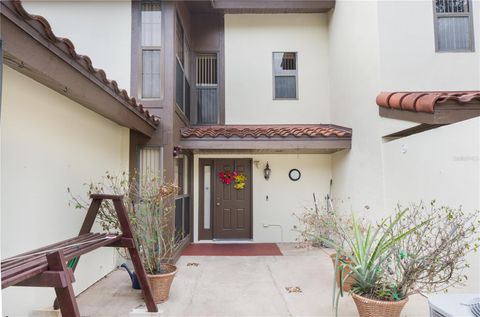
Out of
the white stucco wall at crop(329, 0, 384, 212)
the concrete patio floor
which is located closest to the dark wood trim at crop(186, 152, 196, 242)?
the concrete patio floor

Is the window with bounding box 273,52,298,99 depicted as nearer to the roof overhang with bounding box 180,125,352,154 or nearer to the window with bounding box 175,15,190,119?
the roof overhang with bounding box 180,125,352,154

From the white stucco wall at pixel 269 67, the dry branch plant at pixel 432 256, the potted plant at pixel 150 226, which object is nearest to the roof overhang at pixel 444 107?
the dry branch plant at pixel 432 256

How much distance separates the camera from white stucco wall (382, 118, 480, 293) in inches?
139

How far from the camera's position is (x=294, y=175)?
332 inches

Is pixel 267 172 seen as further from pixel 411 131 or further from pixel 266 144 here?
pixel 411 131

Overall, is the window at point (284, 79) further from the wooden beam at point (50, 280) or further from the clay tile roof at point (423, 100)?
the wooden beam at point (50, 280)

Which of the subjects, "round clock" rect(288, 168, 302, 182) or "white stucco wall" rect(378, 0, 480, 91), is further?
"round clock" rect(288, 168, 302, 182)

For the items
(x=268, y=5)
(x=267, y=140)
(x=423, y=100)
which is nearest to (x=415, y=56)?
(x=423, y=100)

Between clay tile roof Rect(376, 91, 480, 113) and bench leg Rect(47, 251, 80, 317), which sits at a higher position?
clay tile roof Rect(376, 91, 480, 113)

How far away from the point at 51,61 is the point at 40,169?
5.39 feet

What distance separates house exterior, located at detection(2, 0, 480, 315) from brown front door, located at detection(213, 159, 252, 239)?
0.03m

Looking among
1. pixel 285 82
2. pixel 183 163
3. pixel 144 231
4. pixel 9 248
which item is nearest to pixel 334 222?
pixel 144 231

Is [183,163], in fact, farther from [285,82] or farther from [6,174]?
[6,174]

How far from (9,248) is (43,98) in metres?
1.84
